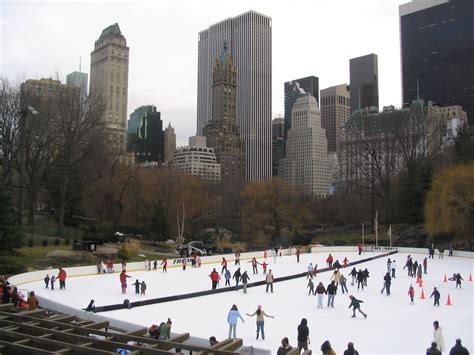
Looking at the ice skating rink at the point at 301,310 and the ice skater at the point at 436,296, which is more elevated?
the ice skater at the point at 436,296

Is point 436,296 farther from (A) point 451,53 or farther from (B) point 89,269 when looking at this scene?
(A) point 451,53

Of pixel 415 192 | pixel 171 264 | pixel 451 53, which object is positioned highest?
pixel 451 53

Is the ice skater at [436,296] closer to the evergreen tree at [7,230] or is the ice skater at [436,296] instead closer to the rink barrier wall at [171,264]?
the rink barrier wall at [171,264]

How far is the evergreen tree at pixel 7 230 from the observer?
1220 inches

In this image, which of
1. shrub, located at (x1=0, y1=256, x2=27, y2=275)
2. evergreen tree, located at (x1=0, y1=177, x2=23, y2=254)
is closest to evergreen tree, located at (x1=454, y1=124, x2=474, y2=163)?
evergreen tree, located at (x1=0, y1=177, x2=23, y2=254)

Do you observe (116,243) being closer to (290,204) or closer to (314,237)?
(290,204)

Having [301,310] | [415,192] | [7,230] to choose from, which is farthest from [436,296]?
[415,192]

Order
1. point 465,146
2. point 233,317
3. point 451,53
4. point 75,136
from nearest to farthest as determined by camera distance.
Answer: point 233,317 → point 75,136 → point 465,146 → point 451,53

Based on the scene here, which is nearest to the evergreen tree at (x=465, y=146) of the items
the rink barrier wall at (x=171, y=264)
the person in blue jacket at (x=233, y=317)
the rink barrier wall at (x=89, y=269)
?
the rink barrier wall at (x=171, y=264)

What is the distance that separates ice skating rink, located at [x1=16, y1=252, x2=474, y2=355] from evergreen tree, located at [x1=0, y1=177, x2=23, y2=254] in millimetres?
6326

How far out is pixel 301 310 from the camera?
19.5m

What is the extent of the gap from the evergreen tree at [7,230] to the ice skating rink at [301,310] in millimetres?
6326

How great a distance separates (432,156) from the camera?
2793 inches

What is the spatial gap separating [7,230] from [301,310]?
2084 cm
